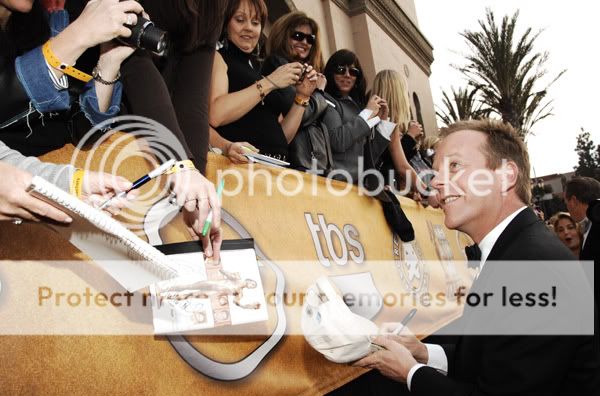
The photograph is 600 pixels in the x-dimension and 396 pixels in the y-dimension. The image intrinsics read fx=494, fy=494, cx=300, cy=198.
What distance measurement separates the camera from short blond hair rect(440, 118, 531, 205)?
2518 millimetres

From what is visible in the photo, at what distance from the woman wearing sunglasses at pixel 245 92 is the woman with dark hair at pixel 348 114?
53 centimetres

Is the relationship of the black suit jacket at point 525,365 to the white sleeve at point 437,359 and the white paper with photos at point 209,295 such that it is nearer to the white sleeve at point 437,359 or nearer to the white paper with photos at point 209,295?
the white sleeve at point 437,359

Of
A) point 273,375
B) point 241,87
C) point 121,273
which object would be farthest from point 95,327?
point 241,87

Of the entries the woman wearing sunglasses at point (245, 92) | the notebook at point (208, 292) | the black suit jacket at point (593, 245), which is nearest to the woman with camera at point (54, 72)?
the notebook at point (208, 292)

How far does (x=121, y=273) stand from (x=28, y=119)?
0.55 meters

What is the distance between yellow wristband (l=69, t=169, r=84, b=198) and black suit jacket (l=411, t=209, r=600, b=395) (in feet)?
4.71

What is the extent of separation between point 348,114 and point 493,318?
2672 mm

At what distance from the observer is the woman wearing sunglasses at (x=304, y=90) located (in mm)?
3363

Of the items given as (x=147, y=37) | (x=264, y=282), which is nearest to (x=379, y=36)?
(x=264, y=282)

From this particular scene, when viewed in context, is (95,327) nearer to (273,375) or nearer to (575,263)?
(273,375)

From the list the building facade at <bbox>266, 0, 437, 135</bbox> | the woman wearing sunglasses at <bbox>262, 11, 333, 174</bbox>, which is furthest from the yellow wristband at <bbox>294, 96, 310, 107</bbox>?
the building facade at <bbox>266, 0, 437, 135</bbox>

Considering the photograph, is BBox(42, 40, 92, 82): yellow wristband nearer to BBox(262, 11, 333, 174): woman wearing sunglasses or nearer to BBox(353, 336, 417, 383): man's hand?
BBox(353, 336, 417, 383): man's hand

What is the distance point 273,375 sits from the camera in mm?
2047

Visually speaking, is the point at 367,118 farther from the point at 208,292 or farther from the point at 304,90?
the point at 208,292
